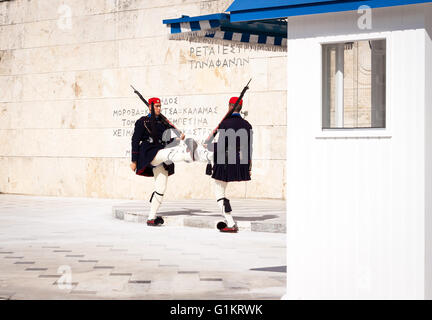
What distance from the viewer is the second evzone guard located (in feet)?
37.9

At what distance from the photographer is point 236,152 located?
455 inches

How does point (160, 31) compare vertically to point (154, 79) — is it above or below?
above

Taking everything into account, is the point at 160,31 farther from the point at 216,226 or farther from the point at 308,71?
the point at 308,71

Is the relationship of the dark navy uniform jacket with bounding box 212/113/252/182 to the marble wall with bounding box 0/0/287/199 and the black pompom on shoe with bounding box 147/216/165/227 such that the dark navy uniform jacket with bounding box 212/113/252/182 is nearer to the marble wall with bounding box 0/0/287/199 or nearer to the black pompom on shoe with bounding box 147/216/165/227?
the black pompom on shoe with bounding box 147/216/165/227

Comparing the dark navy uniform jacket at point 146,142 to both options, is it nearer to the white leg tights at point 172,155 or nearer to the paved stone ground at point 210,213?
the white leg tights at point 172,155

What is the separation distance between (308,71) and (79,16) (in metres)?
14.3

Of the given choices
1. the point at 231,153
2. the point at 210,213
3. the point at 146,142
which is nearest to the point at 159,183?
the point at 146,142

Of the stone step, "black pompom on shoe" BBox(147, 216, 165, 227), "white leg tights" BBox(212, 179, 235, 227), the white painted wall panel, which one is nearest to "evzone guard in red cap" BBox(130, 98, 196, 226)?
"black pompom on shoe" BBox(147, 216, 165, 227)

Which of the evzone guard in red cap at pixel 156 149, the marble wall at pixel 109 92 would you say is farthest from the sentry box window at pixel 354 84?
the marble wall at pixel 109 92

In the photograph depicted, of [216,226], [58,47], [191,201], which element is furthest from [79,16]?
[216,226]

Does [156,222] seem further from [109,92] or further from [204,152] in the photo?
[109,92]

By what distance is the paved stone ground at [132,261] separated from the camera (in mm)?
6938

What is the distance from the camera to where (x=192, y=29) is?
9516mm

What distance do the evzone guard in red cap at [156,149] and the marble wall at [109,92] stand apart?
4444 millimetres
